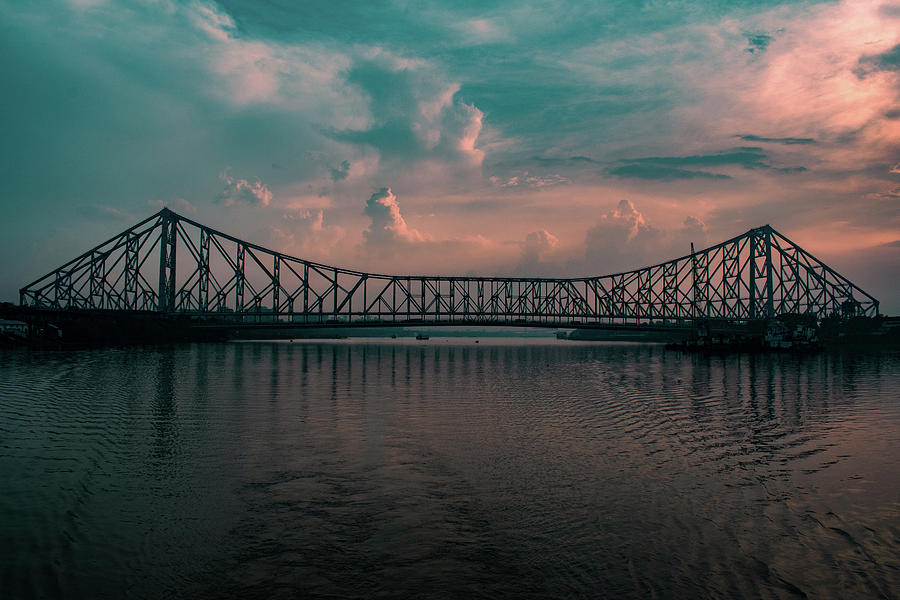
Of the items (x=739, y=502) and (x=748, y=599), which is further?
(x=739, y=502)

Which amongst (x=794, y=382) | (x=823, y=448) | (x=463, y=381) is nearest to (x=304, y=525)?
(x=823, y=448)

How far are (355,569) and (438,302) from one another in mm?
152179

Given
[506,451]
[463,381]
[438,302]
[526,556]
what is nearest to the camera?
[526,556]

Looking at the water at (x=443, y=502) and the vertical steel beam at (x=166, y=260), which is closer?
the water at (x=443, y=502)

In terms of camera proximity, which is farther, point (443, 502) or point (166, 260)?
point (166, 260)

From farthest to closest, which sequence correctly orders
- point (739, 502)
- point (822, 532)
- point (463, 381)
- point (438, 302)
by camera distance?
point (438, 302) < point (463, 381) < point (739, 502) < point (822, 532)

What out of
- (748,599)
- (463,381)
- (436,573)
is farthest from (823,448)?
(463,381)

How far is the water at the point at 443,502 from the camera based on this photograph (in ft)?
27.1

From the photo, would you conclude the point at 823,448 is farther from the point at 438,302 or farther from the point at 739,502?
the point at 438,302

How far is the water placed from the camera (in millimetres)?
8250

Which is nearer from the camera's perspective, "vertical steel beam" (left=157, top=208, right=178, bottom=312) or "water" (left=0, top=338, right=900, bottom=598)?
"water" (left=0, top=338, right=900, bottom=598)

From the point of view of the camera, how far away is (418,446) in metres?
17.0

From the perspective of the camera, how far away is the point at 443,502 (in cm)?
1173

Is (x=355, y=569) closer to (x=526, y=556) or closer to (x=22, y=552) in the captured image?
(x=526, y=556)
